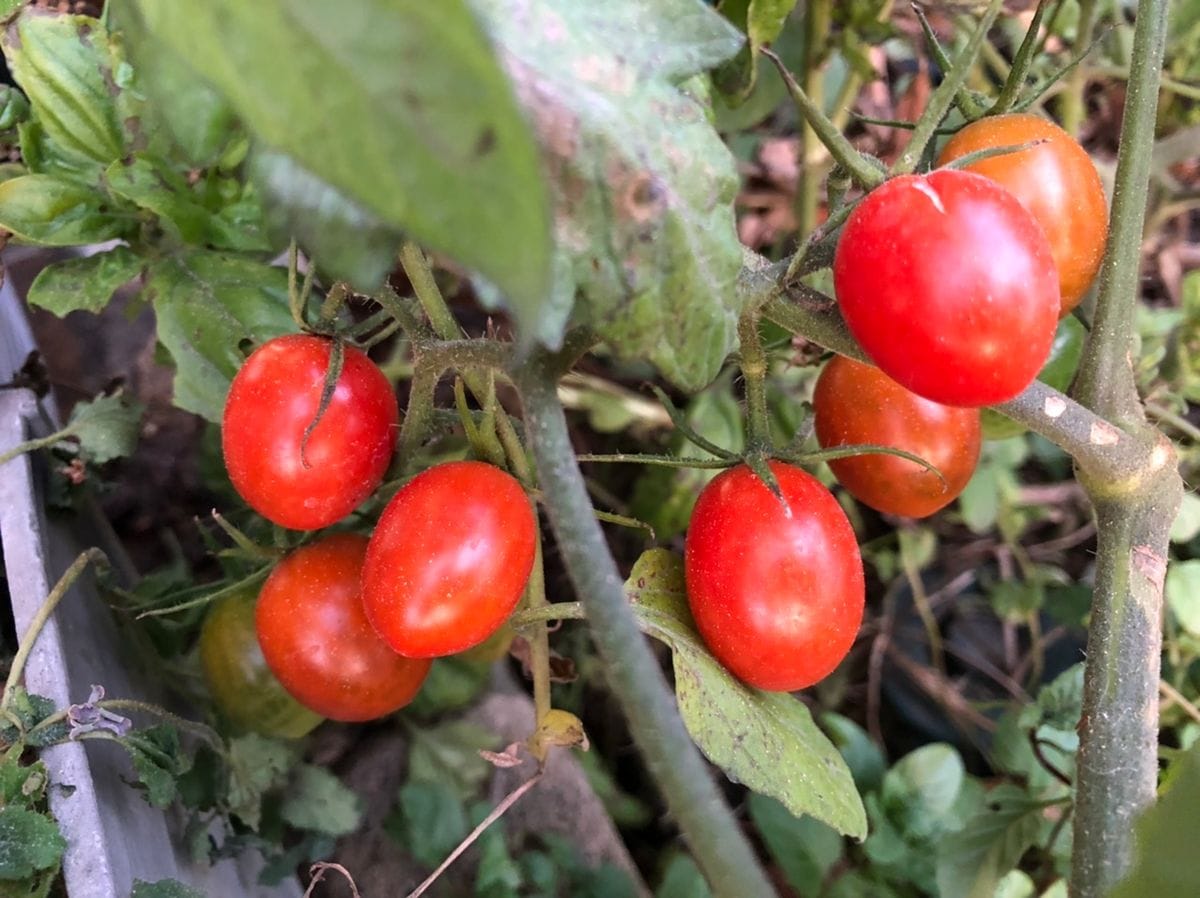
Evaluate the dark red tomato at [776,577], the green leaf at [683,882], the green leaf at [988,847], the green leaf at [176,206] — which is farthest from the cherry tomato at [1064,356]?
the green leaf at [176,206]

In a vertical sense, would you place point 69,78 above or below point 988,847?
above

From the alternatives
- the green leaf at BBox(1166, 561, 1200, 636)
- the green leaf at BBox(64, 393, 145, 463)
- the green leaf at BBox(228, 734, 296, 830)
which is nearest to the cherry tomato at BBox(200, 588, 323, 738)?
the green leaf at BBox(228, 734, 296, 830)

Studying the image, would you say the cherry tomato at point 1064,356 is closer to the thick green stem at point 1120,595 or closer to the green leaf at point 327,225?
the thick green stem at point 1120,595

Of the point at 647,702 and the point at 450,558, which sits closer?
the point at 647,702

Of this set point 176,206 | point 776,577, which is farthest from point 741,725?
point 176,206

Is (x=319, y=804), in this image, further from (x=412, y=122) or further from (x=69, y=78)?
(x=412, y=122)
